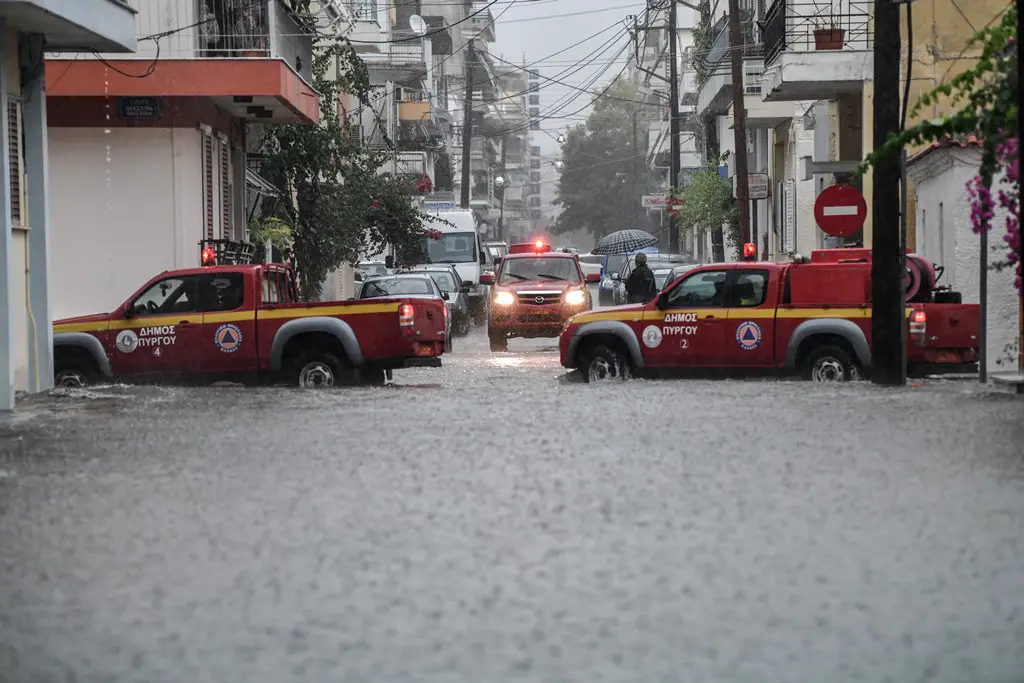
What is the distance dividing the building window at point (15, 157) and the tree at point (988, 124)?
29.7 ft

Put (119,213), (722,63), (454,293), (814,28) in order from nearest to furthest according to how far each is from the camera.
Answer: (119,213)
(814,28)
(454,293)
(722,63)

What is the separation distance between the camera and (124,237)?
96.4 ft

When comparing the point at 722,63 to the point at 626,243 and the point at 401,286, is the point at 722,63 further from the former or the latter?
the point at 401,286

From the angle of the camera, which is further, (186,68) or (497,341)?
(497,341)

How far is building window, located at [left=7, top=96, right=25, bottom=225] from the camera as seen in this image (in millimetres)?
19750

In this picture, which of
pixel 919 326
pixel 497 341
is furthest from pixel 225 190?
pixel 919 326

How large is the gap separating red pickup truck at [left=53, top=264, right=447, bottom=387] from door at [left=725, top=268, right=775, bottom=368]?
131 inches

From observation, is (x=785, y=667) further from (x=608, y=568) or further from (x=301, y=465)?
(x=301, y=465)

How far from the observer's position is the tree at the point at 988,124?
1523 centimetres

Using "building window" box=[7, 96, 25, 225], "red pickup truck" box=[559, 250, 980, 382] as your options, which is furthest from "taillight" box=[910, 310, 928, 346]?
"building window" box=[7, 96, 25, 225]

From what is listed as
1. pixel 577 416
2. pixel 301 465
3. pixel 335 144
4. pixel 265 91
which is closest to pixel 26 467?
pixel 301 465

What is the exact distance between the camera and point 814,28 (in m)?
34.5

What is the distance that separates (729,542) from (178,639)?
3.19 m

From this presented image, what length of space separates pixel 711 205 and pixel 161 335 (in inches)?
1313
